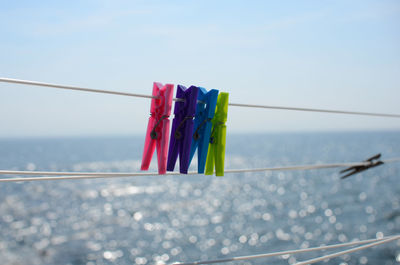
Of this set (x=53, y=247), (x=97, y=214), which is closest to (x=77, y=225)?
(x=97, y=214)

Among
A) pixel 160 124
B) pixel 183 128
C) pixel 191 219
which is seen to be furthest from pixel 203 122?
pixel 191 219

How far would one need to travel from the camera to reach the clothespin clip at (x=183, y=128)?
207 cm

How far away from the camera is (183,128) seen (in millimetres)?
2131

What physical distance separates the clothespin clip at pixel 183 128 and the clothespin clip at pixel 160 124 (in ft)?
0.20

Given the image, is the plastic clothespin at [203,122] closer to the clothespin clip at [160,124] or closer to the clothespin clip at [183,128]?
the clothespin clip at [183,128]

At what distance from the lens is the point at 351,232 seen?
66.5ft

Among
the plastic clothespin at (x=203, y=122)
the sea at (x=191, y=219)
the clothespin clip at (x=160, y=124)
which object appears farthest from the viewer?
the sea at (x=191, y=219)

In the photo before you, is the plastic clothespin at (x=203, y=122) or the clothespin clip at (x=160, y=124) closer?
the clothespin clip at (x=160, y=124)

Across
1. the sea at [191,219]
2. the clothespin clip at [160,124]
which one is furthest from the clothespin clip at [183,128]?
the sea at [191,219]

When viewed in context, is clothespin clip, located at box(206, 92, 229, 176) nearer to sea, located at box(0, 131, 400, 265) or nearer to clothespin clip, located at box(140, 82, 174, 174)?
clothespin clip, located at box(140, 82, 174, 174)

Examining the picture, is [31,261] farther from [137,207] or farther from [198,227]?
[137,207]

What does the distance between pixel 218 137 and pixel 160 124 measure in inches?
12.6

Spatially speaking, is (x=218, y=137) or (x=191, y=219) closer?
(x=218, y=137)

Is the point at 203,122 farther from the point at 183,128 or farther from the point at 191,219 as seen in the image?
the point at 191,219
